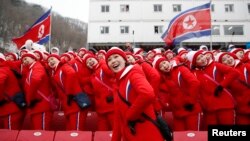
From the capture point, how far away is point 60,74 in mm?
6559

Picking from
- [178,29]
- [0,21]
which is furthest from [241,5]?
[0,21]

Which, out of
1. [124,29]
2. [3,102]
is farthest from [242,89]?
[124,29]

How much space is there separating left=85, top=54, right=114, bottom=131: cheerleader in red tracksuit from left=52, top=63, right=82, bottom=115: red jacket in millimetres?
468

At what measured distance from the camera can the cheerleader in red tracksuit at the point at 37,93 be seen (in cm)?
615

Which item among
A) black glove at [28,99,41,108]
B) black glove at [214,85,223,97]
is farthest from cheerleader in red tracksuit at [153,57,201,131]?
black glove at [28,99,41,108]

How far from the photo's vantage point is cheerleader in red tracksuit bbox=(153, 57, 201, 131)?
243 inches

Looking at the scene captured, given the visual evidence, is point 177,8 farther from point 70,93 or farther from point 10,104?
point 10,104

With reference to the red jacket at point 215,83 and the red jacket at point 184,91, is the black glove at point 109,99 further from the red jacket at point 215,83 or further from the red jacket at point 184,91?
the red jacket at point 215,83

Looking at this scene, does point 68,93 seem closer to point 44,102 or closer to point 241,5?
point 44,102

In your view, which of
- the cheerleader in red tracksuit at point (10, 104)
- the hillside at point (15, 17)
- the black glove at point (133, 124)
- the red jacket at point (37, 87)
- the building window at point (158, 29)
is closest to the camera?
the black glove at point (133, 124)

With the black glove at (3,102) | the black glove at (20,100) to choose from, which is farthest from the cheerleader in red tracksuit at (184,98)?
the black glove at (3,102)

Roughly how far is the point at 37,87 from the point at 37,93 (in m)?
0.36

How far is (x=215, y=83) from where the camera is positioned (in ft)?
20.8

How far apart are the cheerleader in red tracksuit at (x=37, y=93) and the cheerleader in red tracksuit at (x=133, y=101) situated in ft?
8.41
